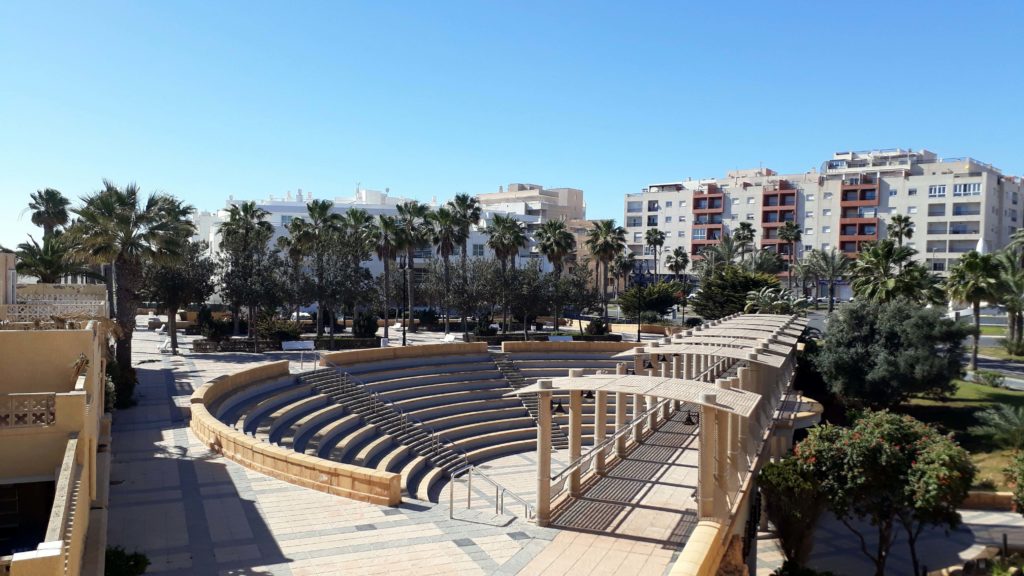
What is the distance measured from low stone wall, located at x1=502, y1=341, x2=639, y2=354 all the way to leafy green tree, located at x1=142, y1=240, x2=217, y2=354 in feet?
61.3

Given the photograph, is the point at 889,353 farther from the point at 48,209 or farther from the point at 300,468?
the point at 48,209

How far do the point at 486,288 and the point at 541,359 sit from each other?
17.6 metres

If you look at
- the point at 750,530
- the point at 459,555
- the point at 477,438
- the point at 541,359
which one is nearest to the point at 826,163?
the point at 541,359

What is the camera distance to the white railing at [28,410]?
497 inches

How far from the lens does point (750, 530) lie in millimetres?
16781

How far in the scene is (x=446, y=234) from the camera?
2224 inches

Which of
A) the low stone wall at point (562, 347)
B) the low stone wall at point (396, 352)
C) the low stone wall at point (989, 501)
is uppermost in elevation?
the low stone wall at point (396, 352)

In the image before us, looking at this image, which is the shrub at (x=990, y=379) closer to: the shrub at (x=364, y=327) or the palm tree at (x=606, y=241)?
the palm tree at (x=606, y=241)

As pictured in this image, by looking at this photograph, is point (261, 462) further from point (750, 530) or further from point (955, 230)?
point (955, 230)

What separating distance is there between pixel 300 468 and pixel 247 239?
34652 millimetres

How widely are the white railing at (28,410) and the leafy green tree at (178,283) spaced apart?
28171 mm

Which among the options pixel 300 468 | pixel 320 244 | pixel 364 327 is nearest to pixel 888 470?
pixel 300 468

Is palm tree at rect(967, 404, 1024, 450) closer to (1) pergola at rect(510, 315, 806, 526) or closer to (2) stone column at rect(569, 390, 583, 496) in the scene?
(1) pergola at rect(510, 315, 806, 526)

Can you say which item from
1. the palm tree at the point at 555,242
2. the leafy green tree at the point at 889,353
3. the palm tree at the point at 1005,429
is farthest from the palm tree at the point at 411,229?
the palm tree at the point at 1005,429
